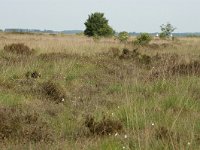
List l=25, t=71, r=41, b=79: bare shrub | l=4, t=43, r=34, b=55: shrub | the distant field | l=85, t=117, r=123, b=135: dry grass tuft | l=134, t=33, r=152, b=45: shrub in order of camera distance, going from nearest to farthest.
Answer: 1. the distant field
2. l=85, t=117, r=123, b=135: dry grass tuft
3. l=25, t=71, r=41, b=79: bare shrub
4. l=4, t=43, r=34, b=55: shrub
5. l=134, t=33, r=152, b=45: shrub

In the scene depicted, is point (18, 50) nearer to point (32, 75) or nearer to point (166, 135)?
point (32, 75)

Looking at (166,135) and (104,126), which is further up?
(166,135)

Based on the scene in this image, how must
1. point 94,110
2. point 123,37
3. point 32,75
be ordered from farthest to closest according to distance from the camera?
point 123,37 → point 32,75 → point 94,110

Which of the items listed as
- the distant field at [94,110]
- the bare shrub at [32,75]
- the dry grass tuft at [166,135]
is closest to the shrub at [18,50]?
the distant field at [94,110]

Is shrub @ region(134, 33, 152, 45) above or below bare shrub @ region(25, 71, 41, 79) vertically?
above

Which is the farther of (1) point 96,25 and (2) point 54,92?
(1) point 96,25

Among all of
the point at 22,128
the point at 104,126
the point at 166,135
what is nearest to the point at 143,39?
the point at 104,126

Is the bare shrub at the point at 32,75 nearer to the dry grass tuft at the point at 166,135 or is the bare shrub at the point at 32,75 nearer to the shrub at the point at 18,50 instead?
the shrub at the point at 18,50

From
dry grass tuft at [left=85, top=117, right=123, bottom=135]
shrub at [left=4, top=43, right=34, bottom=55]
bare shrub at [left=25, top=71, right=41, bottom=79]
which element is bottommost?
dry grass tuft at [left=85, top=117, right=123, bottom=135]

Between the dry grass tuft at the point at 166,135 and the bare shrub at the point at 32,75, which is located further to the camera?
the bare shrub at the point at 32,75

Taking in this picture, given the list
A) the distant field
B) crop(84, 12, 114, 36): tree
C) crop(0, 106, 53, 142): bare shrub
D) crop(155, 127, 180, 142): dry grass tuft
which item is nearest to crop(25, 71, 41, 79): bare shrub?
the distant field

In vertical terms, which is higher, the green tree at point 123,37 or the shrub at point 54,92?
the green tree at point 123,37

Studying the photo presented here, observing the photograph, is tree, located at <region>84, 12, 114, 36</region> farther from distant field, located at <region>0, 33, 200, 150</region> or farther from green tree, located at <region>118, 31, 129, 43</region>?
distant field, located at <region>0, 33, 200, 150</region>

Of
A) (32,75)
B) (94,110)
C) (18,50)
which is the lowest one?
(94,110)
